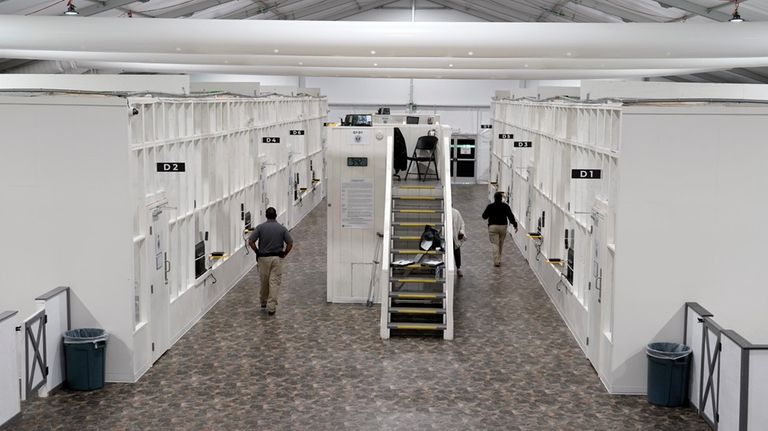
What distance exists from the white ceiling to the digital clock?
5.59ft

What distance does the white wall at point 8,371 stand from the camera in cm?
827

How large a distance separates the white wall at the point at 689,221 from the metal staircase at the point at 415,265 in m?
3.41

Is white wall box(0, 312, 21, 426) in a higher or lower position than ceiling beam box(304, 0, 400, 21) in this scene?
lower

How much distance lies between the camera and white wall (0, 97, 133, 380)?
985cm

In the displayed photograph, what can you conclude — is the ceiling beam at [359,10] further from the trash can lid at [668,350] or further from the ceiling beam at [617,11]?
the trash can lid at [668,350]

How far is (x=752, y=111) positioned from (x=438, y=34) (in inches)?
162

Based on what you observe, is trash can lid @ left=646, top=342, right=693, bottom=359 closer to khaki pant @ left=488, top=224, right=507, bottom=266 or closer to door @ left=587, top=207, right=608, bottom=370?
door @ left=587, top=207, right=608, bottom=370

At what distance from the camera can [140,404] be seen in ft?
31.3

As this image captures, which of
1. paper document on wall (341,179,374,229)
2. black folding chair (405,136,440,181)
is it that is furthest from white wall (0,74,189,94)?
black folding chair (405,136,440,181)

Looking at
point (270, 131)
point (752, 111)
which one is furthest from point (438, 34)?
point (270, 131)

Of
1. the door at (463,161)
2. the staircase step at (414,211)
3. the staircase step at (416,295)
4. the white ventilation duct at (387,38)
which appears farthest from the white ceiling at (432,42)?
the door at (463,161)

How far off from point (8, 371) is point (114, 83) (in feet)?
24.6

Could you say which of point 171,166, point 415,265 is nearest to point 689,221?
point 415,265

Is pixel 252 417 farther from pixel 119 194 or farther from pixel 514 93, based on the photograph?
pixel 514 93
